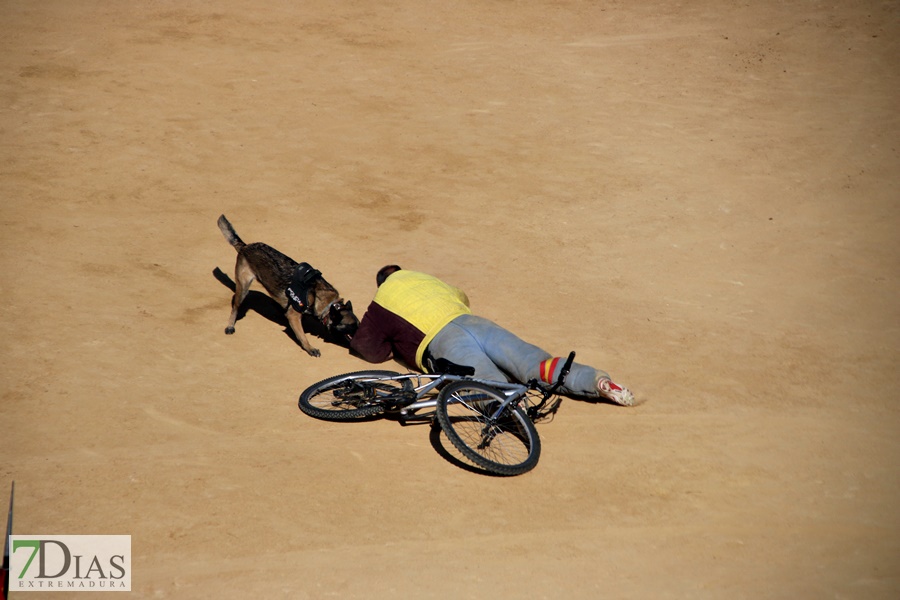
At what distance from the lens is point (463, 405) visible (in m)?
7.53

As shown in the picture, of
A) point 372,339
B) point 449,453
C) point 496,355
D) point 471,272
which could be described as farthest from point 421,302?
point 471,272

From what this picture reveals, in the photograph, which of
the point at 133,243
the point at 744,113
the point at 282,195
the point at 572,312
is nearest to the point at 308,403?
the point at 572,312

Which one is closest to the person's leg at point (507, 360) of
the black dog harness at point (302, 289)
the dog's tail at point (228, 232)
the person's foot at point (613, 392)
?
the person's foot at point (613, 392)

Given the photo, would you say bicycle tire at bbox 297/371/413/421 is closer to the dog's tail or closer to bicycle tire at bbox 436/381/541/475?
bicycle tire at bbox 436/381/541/475

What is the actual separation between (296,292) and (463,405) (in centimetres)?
254

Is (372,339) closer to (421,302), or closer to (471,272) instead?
(421,302)

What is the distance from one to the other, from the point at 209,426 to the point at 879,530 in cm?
552

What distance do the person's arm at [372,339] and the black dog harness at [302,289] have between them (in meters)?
0.63

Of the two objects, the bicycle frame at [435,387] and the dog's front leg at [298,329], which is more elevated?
the bicycle frame at [435,387]

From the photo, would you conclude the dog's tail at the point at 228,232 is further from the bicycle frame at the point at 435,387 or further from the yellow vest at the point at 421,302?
the bicycle frame at the point at 435,387

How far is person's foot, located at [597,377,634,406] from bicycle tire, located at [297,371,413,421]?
1.80 m

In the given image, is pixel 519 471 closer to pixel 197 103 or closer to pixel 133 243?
pixel 133 243

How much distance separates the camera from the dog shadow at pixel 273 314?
9.79 m

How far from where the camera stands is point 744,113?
51.3ft
